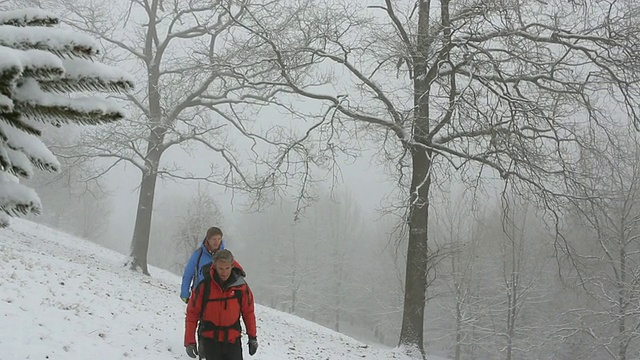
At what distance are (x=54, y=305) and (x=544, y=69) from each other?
8513mm

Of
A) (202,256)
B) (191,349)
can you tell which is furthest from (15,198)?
(202,256)

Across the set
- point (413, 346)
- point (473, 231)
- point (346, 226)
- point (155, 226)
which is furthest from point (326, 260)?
point (413, 346)

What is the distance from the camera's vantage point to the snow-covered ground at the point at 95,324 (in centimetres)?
495

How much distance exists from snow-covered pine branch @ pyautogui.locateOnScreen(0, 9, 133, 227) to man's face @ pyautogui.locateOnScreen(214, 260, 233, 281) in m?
3.19

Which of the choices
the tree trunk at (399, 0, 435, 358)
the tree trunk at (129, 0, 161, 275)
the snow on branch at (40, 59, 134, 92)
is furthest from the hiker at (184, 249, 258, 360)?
the tree trunk at (129, 0, 161, 275)

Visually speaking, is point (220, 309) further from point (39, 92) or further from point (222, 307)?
point (39, 92)

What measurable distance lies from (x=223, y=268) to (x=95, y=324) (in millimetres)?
2738

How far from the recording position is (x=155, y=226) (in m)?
55.1

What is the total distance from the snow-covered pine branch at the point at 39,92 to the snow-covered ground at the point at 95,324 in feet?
14.1

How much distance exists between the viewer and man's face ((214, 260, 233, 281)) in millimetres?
4275

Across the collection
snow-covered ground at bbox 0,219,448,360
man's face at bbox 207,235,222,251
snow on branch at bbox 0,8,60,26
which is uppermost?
snow on branch at bbox 0,8,60,26

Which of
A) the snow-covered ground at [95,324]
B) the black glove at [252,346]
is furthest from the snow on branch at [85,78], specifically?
the snow-covered ground at [95,324]

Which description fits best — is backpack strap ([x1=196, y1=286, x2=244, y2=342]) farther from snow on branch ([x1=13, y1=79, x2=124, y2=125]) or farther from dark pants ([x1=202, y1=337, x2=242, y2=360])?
snow on branch ([x1=13, y1=79, x2=124, y2=125])

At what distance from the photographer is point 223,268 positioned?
4293 millimetres
